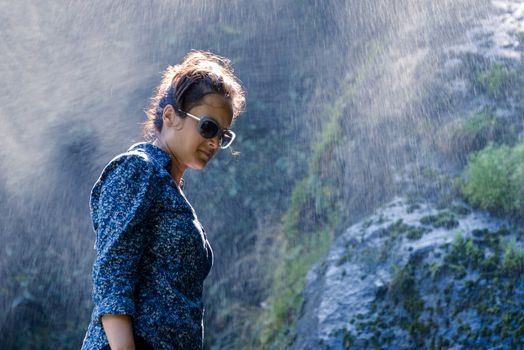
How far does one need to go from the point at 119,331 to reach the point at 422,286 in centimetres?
262

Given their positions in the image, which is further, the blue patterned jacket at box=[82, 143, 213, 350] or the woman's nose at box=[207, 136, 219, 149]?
the woman's nose at box=[207, 136, 219, 149]

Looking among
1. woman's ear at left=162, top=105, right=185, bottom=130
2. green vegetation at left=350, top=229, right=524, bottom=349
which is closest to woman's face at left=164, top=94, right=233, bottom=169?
woman's ear at left=162, top=105, right=185, bottom=130

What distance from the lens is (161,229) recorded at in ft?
6.42

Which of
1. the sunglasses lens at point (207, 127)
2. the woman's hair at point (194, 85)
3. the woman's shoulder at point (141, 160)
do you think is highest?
the woman's hair at point (194, 85)

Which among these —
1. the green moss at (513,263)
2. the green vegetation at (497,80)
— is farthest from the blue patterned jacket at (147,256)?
the green vegetation at (497,80)

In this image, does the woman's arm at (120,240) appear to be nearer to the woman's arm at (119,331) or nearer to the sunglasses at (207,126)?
the woman's arm at (119,331)

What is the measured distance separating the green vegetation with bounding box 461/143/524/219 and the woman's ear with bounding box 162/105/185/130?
273cm

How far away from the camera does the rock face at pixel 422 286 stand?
3.93m

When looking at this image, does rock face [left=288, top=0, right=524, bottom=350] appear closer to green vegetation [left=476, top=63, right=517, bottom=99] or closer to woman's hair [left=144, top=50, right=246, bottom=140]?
green vegetation [left=476, top=63, right=517, bottom=99]

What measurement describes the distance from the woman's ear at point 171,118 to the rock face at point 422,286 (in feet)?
7.66

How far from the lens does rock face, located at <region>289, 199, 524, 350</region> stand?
3.93 m

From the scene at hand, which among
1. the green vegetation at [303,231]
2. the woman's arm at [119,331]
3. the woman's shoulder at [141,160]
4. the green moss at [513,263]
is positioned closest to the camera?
the woman's arm at [119,331]


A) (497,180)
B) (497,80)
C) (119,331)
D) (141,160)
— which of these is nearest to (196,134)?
(141,160)

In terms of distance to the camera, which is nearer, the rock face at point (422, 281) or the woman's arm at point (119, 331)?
the woman's arm at point (119, 331)
